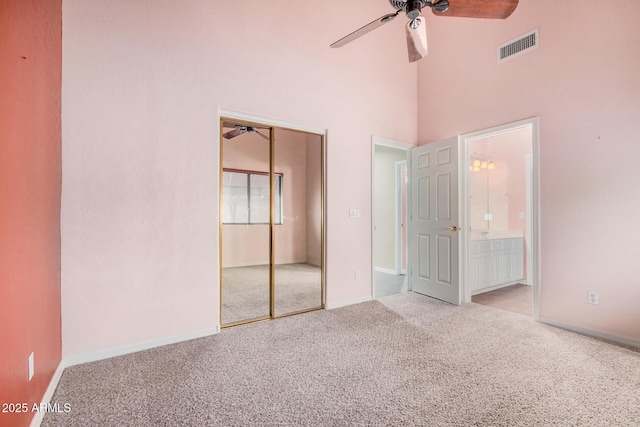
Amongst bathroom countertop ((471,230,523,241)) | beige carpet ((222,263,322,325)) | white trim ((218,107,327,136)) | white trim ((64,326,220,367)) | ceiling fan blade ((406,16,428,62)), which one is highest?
ceiling fan blade ((406,16,428,62))

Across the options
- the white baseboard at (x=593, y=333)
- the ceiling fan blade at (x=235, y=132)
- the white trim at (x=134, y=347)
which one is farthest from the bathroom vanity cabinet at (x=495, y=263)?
the white trim at (x=134, y=347)

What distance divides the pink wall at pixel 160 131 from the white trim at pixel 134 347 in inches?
1.3

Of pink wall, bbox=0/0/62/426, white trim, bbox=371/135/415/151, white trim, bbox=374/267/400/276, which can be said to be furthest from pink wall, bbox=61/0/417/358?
white trim, bbox=374/267/400/276

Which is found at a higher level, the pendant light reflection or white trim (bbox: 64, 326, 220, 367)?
the pendant light reflection

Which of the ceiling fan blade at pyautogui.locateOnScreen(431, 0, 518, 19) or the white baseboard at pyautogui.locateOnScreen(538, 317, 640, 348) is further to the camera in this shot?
the white baseboard at pyautogui.locateOnScreen(538, 317, 640, 348)

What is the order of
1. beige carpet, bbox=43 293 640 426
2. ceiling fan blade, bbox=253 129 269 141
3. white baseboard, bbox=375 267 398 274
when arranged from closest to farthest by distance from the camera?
1. beige carpet, bbox=43 293 640 426
2. ceiling fan blade, bbox=253 129 269 141
3. white baseboard, bbox=375 267 398 274

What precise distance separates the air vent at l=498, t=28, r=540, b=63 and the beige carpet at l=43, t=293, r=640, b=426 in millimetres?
2991

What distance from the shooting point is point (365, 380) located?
2078 mm

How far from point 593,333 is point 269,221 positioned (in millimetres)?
3353

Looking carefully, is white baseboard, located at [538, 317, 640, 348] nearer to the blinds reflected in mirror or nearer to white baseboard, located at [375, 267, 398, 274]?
white baseboard, located at [375, 267, 398, 274]

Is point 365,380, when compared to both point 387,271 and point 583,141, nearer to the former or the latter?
point 583,141

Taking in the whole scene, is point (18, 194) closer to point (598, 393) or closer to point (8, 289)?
point (8, 289)

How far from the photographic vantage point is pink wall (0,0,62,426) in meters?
1.34

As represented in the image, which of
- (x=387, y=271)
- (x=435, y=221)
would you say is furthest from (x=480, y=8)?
(x=387, y=271)
